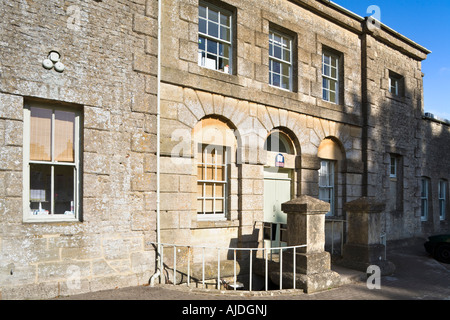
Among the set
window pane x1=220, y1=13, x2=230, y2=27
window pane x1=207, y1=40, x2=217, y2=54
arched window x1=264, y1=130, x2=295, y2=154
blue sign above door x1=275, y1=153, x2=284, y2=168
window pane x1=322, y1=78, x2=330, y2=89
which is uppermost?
window pane x1=220, y1=13, x2=230, y2=27

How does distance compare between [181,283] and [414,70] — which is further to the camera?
[414,70]

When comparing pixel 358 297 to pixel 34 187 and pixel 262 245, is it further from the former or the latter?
pixel 34 187

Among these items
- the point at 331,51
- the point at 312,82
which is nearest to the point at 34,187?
the point at 312,82

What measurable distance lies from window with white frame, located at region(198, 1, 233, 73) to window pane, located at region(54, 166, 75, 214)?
399cm

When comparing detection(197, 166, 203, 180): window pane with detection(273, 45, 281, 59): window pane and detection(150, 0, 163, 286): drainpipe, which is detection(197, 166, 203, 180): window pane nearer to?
detection(150, 0, 163, 286): drainpipe

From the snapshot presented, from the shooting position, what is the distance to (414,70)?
14.6 meters

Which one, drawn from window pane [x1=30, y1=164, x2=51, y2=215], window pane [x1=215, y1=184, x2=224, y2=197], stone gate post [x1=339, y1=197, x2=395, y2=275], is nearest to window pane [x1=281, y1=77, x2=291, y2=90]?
window pane [x1=215, y1=184, x2=224, y2=197]

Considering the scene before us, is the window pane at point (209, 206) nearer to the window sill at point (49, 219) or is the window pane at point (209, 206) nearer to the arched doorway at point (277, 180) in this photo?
the arched doorway at point (277, 180)

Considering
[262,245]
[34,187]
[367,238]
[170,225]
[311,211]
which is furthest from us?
[262,245]

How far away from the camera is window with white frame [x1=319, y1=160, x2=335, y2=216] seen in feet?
36.8

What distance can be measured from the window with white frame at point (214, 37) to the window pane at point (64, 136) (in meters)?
3.40

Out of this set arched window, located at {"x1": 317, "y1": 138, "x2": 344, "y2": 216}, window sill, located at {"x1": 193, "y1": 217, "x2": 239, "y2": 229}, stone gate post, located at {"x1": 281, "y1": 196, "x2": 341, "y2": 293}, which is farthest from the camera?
arched window, located at {"x1": 317, "y1": 138, "x2": 344, "y2": 216}

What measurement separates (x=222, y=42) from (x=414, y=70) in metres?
9.66

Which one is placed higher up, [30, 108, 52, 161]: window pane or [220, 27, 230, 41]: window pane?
[220, 27, 230, 41]: window pane
